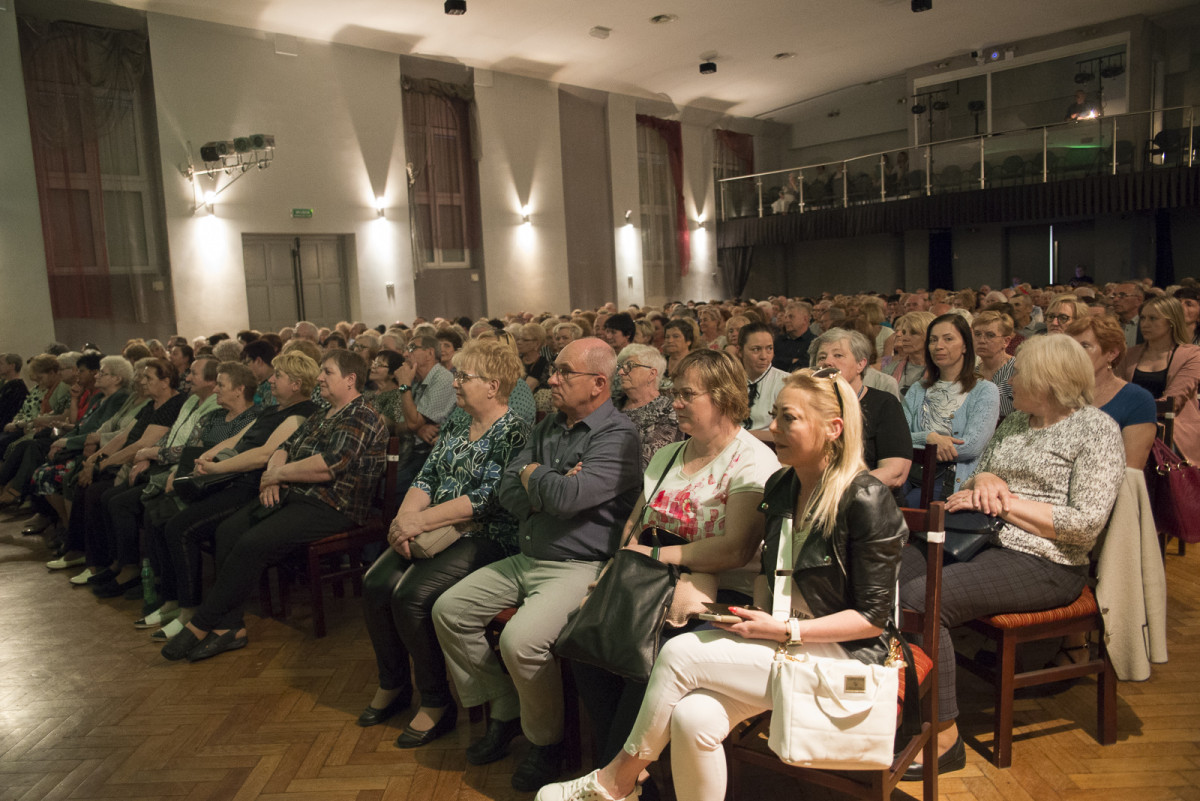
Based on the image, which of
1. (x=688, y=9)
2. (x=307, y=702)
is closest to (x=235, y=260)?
(x=688, y=9)

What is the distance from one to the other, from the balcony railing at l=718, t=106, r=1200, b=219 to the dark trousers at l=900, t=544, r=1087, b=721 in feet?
40.1

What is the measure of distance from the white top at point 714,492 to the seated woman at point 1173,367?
8.59 ft

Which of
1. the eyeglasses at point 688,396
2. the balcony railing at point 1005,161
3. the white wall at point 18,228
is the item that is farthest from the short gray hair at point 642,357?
the balcony railing at point 1005,161

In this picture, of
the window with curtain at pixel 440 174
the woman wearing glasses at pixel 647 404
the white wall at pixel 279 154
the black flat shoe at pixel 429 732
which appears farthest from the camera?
the window with curtain at pixel 440 174

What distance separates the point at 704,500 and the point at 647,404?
1088 mm

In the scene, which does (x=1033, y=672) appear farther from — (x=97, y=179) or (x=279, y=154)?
(x=279, y=154)

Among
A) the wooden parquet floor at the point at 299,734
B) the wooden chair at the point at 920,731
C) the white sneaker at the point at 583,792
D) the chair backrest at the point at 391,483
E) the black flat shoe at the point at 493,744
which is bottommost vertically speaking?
the wooden parquet floor at the point at 299,734

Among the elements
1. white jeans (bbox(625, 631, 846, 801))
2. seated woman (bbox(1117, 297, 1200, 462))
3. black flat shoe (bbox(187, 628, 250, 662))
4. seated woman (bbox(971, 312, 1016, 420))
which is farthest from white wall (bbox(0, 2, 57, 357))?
seated woman (bbox(1117, 297, 1200, 462))

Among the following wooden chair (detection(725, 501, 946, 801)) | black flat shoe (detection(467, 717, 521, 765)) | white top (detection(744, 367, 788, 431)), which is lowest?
black flat shoe (detection(467, 717, 521, 765))

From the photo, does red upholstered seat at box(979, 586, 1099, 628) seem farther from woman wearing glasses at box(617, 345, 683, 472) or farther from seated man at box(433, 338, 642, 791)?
woman wearing glasses at box(617, 345, 683, 472)

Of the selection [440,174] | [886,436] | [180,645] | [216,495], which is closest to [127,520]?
[216,495]

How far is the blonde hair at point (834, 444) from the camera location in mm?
1820

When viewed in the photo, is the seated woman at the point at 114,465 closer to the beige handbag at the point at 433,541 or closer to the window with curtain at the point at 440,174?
the beige handbag at the point at 433,541

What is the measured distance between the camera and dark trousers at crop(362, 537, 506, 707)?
271 centimetres
